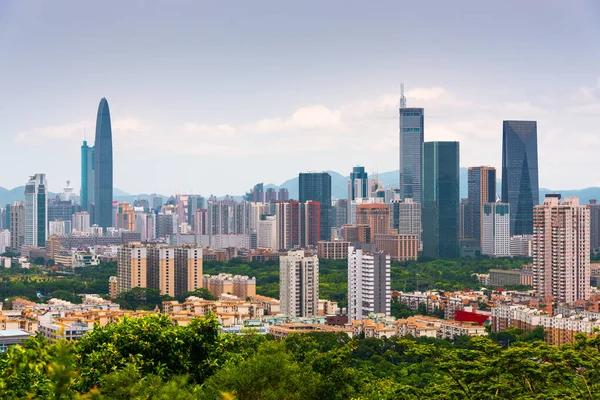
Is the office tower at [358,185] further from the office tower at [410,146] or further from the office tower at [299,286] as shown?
the office tower at [299,286]

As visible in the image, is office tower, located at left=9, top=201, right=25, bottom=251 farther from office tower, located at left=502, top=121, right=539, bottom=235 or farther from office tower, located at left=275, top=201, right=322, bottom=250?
office tower, located at left=502, top=121, right=539, bottom=235

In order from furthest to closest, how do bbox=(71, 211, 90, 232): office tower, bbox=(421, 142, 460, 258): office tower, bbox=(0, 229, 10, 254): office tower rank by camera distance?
bbox=(71, 211, 90, 232): office tower < bbox=(0, 229, 10, 254): office tower < bbox=(421, 142, 460, 258): office tower

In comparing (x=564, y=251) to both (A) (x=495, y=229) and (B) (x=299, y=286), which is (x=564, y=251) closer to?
(B) (x=299, y=286)

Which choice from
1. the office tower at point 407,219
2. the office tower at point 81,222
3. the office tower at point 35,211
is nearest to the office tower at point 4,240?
the office tower at point 35,211

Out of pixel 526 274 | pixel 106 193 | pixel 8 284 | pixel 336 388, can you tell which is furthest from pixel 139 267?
A: pixel 106 193

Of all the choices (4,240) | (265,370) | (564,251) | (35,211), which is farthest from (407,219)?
(265,370)

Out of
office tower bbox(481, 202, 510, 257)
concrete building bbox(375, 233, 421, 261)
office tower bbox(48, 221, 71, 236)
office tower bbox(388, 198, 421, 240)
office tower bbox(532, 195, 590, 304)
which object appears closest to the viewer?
office tower bbox(532, 195, 590, 304)

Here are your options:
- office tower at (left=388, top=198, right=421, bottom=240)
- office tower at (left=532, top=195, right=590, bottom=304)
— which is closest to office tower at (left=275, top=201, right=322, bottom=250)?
office tower at (left=388, top=198, right=421, bottom=240)
